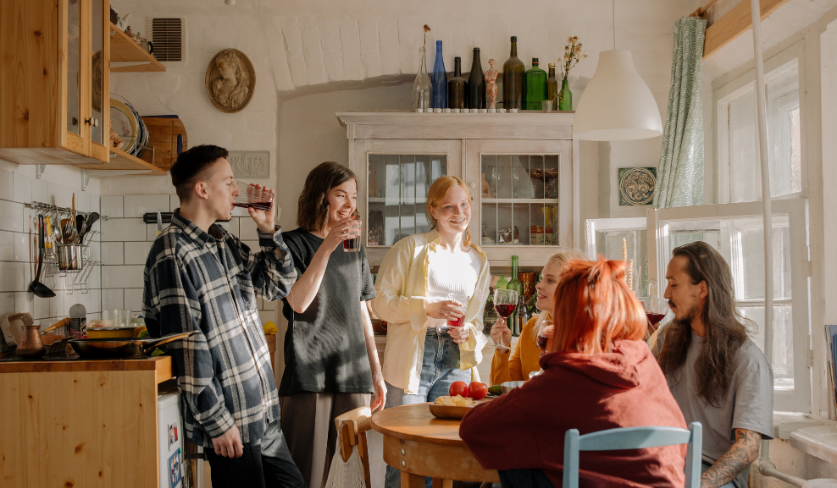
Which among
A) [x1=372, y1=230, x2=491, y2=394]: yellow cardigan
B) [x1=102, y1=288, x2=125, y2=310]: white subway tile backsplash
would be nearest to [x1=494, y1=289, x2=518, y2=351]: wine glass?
[x1=372, y1=230, x2=491, y2=394]: yellow cardigan

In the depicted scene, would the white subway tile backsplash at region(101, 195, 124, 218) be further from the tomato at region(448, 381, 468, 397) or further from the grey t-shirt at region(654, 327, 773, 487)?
the grey t-shirt at region(654, 327, 773, 487)

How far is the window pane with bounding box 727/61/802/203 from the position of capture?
2.70 meters

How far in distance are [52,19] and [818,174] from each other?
2.92 m

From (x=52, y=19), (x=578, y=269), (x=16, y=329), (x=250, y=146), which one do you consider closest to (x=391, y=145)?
(x=250, y=146)

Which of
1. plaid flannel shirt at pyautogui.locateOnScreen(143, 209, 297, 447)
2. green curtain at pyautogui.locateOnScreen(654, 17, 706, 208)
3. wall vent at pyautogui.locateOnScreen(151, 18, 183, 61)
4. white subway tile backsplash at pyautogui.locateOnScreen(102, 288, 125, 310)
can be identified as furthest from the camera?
wall vent at pyautogui.locateOnScreen(151, 18, 183, 61)

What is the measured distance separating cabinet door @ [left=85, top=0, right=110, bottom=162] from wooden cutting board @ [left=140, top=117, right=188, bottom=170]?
0.69 m

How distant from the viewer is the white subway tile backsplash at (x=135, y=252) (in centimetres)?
345

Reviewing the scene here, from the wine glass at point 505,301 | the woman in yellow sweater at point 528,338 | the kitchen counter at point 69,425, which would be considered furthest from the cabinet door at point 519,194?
the kitchen counter at point 69,425

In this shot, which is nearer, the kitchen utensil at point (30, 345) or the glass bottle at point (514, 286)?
the kitchen utensil at point (30, 345)

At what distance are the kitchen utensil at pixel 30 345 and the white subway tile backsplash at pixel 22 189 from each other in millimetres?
1057

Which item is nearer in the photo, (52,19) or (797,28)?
(52,19)

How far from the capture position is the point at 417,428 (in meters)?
1.77

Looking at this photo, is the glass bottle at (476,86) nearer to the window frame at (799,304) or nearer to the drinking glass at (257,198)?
the window frame at (799,304)

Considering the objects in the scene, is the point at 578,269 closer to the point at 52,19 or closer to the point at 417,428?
the point at 417,428
